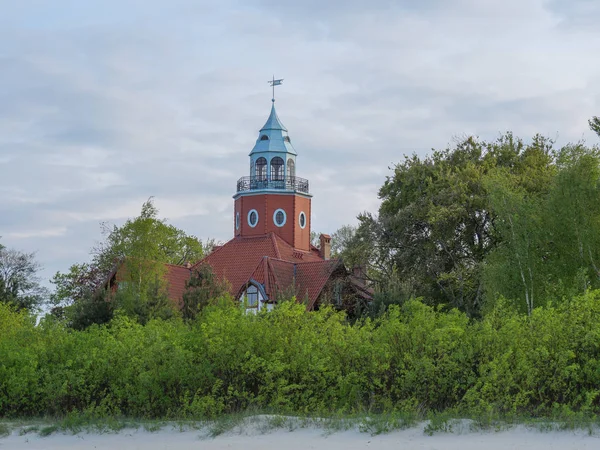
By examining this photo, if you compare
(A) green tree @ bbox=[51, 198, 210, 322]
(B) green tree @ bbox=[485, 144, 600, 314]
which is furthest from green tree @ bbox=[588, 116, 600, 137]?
(A) green tree @ bbox=[51, 198, 210, 322]

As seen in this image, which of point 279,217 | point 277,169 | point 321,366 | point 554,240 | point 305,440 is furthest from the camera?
point 277,169

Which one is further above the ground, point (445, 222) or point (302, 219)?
point (302, 219)

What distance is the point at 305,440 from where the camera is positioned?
1571 centimetres

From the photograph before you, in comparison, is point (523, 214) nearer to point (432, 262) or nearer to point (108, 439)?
point (432, 262)

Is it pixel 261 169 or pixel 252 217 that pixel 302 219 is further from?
pixel 261 169

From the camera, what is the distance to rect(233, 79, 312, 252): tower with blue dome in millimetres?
65000

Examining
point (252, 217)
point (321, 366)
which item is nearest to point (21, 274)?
point (252, 217)

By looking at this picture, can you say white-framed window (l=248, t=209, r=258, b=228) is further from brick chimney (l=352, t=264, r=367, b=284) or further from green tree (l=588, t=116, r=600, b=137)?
green tree (l=588, t=116, r=600, b=137)

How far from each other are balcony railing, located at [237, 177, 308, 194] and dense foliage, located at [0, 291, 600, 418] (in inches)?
1752

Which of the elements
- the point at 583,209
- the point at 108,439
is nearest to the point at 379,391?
the point at 108,439

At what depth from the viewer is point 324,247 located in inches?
2657

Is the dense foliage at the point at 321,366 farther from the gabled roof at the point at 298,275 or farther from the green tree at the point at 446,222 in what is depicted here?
the gabled roof at the point at 298,275

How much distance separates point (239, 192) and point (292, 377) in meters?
47.9

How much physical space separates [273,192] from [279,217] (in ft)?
5.71
